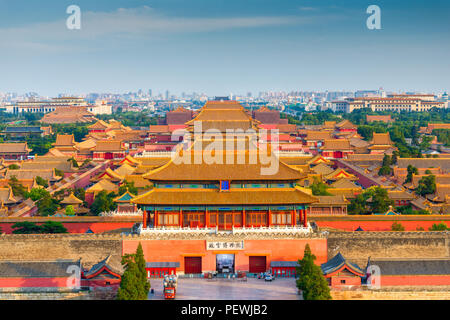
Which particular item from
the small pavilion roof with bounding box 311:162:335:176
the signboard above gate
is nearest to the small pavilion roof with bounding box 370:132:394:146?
the small pavilion roof with bounding box 311:162:335:176

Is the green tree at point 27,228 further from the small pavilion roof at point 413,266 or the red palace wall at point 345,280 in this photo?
the small pavilion roof at point 413,266

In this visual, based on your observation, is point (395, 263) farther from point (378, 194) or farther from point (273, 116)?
point (273, 116)

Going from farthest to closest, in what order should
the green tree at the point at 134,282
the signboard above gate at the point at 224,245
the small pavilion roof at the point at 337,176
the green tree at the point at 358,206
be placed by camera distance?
1. the small pavilion roof at the point at 337,176
2. the green tree at the point at 358,206
3. the signboard above gate at the point at 224,245
4. the green tree at the point at 134,282

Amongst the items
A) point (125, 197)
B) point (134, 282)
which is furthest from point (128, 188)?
point (134, 282)

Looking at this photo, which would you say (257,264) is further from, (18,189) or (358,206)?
(18,189)

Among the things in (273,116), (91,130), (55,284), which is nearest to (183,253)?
(55,284)

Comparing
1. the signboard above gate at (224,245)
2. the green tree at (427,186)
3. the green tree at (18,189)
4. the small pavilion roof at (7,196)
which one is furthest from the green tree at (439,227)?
the green tree at (18,189)
